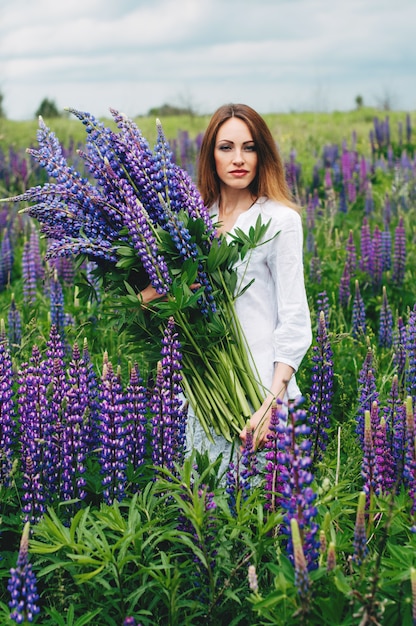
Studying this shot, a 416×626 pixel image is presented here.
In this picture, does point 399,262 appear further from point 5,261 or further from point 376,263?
point 5,261

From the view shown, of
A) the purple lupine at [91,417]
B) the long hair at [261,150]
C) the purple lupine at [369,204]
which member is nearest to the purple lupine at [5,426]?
the purple lupine at [91,417]

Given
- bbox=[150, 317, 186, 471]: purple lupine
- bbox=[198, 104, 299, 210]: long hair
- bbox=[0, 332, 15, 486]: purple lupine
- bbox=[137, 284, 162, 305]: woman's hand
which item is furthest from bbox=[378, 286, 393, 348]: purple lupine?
bbox=[0, 332, 15, 486]: purple lupine

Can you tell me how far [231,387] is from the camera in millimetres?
3297

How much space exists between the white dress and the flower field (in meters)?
0.17

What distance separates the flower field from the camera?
225 centimetres

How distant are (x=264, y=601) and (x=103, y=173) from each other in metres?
1.94

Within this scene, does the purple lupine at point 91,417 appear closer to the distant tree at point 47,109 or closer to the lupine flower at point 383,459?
the lupine flower at point 383,459

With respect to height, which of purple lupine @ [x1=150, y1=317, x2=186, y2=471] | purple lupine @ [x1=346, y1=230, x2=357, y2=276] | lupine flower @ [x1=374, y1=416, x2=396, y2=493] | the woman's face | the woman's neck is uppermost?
the woman's face

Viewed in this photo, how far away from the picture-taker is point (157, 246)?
10.4ft

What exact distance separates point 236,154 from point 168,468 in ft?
5.44

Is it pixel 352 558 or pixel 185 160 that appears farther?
pixel 185 160

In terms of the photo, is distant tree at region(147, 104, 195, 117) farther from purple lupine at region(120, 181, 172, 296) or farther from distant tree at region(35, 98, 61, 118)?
purple lupine at region(120, 181, 172, 296)

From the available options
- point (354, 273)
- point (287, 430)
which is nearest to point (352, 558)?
point (287, 430)

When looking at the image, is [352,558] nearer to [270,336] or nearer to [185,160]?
[270,336]
